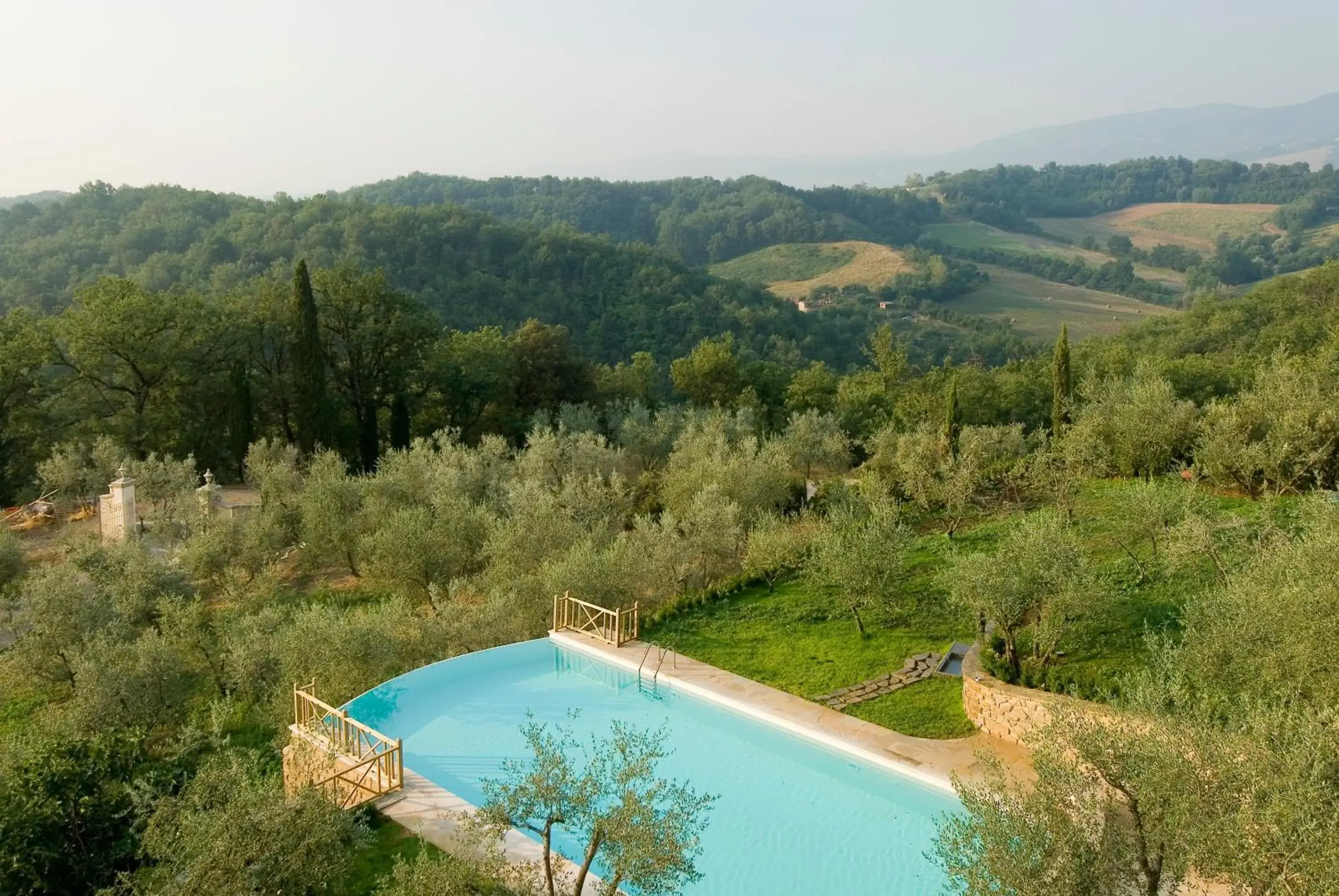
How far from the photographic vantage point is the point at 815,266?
8762cm

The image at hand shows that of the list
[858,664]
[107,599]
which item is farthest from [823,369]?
[107,599]

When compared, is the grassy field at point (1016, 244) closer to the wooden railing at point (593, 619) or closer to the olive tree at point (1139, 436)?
the olive tree at point (1139, 436)

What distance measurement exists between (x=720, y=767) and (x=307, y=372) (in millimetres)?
23212

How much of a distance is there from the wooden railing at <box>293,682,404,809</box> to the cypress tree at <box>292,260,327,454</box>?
66.0 ft

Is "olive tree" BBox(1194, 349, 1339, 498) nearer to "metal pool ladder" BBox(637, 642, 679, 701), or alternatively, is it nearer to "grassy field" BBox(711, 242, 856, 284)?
"metal pool ladder" BBox(637, 642, 679, 701)

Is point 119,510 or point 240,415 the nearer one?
point 119,510

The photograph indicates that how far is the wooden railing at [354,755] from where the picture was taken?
10.6 m

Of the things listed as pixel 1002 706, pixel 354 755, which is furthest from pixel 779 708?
pixel 354 755

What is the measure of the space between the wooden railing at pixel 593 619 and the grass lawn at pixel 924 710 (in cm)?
437

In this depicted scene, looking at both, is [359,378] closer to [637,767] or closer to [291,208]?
[291,208]

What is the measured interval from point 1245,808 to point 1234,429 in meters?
16.2

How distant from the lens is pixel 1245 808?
608cm

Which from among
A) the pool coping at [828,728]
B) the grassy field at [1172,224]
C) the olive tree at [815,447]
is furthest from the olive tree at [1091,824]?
the grassy field at [1172,224]

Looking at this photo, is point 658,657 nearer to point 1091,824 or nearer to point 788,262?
point 1091,824
